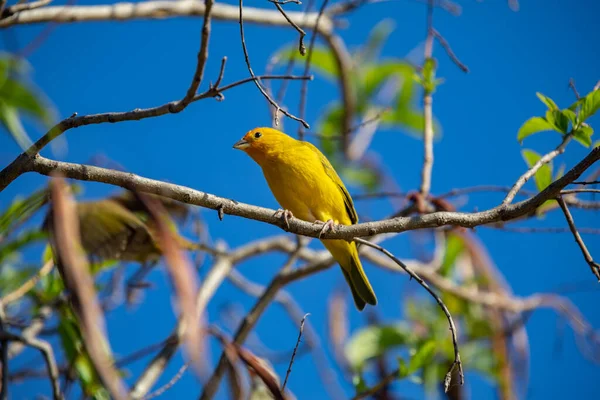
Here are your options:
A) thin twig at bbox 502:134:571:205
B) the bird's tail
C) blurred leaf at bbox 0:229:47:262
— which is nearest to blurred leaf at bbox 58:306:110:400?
blurred leaf at bbox 0:229:47:262

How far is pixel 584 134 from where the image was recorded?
3.13 metres

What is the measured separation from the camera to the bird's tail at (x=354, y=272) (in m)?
4.61

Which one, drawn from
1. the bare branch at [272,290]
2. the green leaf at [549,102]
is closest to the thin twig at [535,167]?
the green leaf at [549,102]

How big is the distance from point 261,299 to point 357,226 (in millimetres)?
1698

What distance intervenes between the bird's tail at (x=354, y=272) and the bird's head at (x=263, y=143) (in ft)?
2.71

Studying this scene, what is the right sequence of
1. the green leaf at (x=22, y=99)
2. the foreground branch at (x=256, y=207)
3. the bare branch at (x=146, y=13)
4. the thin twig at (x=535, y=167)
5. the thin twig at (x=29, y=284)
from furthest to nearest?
the thin twig at (x=29, y=284) → the bare branch at (x=146, y=13) → the thin twig at (x=535, y=167) → the foreground branch at (x=256, y=207) → the green leaf at (x=22, y=99)

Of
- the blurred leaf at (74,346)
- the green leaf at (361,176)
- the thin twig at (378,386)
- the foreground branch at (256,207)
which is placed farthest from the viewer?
the green leaf at (361,176)

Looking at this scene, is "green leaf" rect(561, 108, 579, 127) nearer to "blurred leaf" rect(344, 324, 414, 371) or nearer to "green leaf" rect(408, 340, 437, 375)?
"green leaf" rect(408, 340, 437, 375)

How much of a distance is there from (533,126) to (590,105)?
0.90 ft

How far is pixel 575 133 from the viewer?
3172 mm

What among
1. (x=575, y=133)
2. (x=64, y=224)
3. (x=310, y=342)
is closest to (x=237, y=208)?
(x=64, y=224)

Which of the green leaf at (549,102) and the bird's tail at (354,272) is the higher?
the green leaf at (549,102)

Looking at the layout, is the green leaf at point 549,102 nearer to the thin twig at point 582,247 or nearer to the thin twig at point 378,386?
the thin twig at point 582,247

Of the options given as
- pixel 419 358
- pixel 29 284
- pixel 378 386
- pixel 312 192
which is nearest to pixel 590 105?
pixel 419 358
